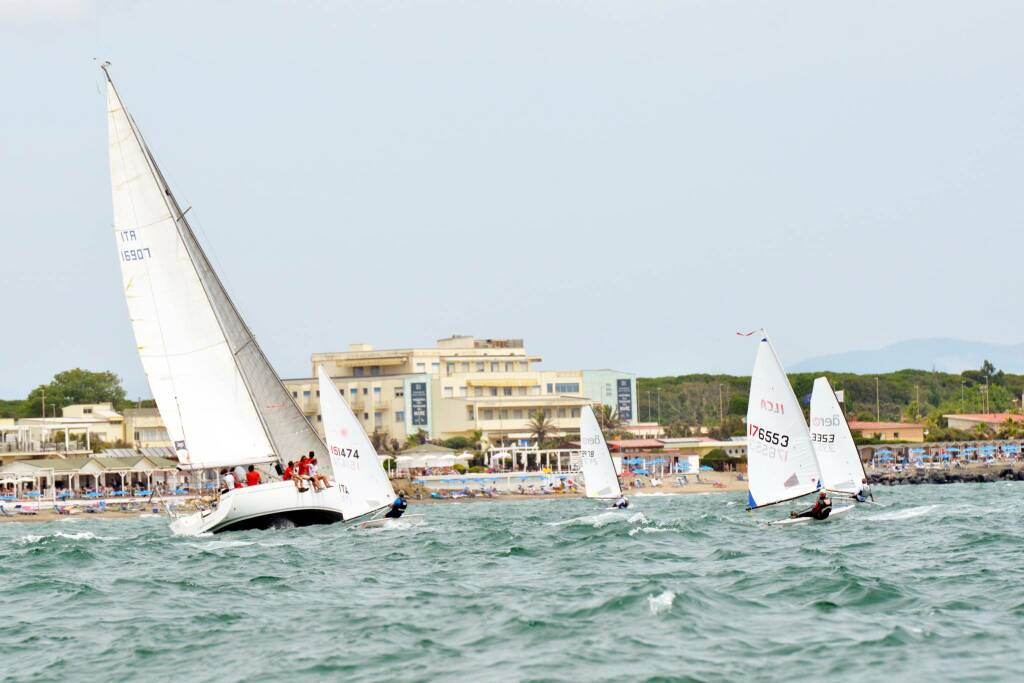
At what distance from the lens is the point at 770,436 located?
42438 mm

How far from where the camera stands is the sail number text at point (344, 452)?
3941 cm

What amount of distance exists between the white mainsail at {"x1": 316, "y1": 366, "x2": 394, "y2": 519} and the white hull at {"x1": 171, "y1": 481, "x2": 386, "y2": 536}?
0.41 m

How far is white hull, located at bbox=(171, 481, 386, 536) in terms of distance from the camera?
40375 millimetres

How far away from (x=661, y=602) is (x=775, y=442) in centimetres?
1996

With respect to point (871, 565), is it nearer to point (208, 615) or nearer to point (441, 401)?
point (208, 615)

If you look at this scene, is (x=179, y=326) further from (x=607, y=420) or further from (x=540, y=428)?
(x=607, y=420)

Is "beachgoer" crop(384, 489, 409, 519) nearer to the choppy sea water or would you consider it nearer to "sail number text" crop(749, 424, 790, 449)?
the choppy sea water

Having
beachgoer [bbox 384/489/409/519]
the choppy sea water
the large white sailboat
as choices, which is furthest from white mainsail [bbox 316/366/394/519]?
the large white sailboat

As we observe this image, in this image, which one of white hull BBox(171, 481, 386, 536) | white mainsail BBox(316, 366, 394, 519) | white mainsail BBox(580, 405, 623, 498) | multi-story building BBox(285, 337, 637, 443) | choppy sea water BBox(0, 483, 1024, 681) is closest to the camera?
choppy sea water BBox(0, 483, 1024, 681)

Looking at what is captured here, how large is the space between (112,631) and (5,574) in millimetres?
11564

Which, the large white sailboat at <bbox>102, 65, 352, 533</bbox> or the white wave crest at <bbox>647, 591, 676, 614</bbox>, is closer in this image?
the white wave crest at <bbox>647, 591, 676, 614</bbox>

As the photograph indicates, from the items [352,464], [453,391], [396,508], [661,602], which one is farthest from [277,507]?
[453,391]

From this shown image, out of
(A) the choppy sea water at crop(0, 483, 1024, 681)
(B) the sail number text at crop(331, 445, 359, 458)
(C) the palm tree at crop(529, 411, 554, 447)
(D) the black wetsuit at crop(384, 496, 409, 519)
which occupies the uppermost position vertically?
(C) the palm tree at crop(529, 411, 554, 447)

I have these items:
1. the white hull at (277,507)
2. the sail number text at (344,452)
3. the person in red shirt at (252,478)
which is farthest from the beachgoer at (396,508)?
the person in red shirt at (252,478)
